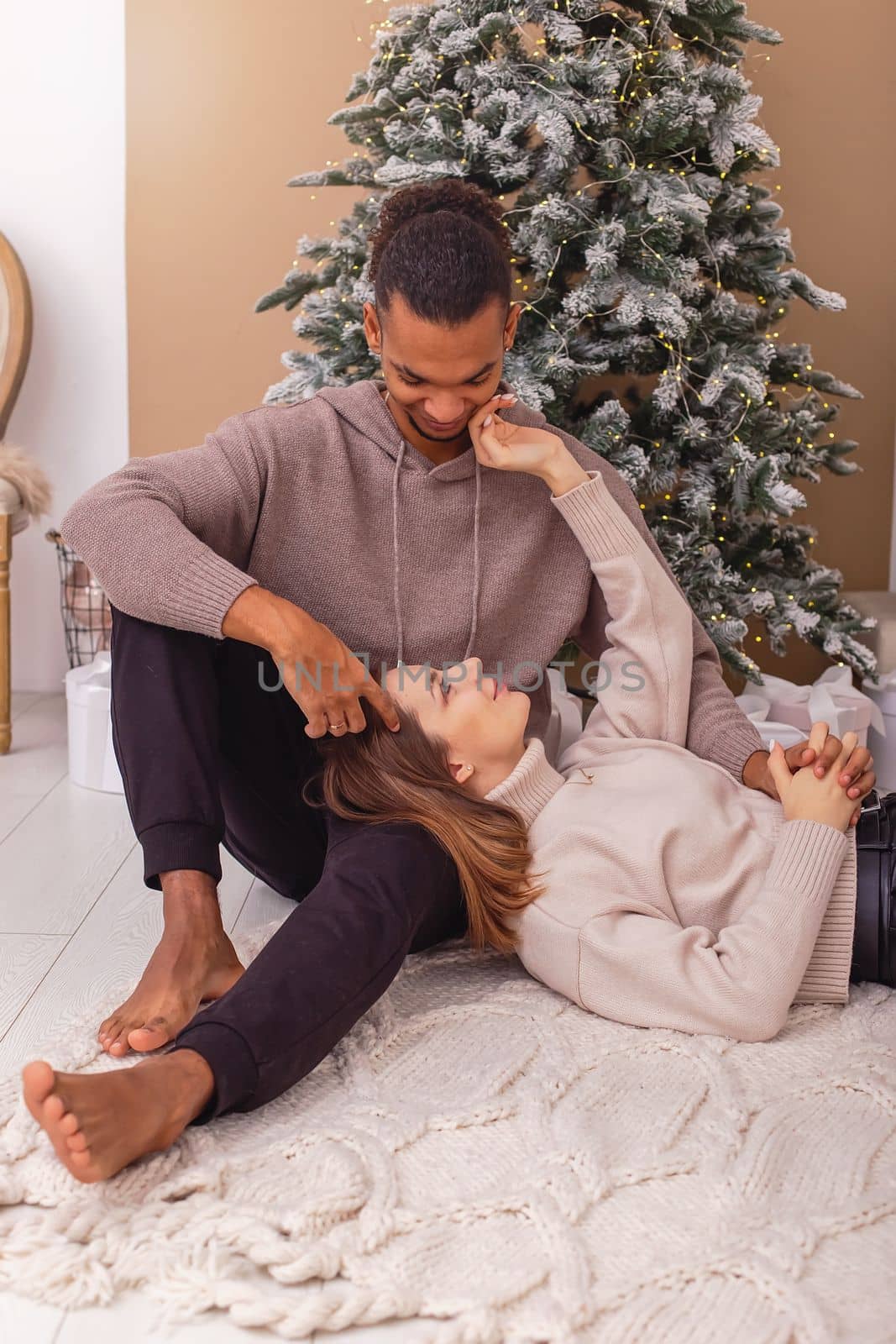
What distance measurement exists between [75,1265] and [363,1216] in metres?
0.22

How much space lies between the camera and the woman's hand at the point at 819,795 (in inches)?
52.7

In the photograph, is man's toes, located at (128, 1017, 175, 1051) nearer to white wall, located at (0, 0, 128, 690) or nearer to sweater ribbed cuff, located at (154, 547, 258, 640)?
sweater ribbed cuff, located at (154, 547, 258, 640)

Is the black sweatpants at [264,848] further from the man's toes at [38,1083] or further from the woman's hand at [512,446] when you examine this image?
the woman's hand at [512,446]

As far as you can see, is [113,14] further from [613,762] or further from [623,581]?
[613,762]

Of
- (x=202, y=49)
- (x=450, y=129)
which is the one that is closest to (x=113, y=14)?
(x=202, y=49)

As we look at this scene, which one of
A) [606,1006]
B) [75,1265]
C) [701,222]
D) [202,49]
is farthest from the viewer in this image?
[202,49]

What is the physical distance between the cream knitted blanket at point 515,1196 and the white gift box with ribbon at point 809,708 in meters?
1.06

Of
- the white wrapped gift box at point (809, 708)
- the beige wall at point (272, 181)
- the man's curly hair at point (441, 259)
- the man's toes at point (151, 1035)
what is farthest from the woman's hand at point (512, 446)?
the beige wall at point (272, 181)

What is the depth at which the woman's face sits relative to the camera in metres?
1.43

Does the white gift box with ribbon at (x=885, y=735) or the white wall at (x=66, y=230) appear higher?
→ the white wall at (x=66, y=230)

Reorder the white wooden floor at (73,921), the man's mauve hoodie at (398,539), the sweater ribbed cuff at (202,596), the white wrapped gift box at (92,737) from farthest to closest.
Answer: the white wrapped gift box at (92,737) → the man's mauve hoodie at (398,539) → the sweater ribbed cuff at (202,596) → the white wooden floor at (73,921)

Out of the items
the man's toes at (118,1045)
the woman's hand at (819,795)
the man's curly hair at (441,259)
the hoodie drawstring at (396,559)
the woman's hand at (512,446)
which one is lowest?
the man's toes at (118,1045)

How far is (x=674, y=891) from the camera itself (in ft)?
4.40

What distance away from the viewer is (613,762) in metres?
1.51
